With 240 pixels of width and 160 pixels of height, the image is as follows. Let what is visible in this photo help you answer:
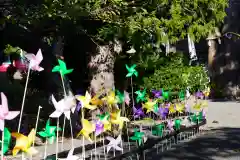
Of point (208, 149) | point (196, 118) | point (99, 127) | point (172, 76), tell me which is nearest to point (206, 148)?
point (208, 149)

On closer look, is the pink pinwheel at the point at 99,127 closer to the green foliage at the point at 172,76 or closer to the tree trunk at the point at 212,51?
the green foliage at the point at 172,76

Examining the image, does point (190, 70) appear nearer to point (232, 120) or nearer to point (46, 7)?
point (232, 120)

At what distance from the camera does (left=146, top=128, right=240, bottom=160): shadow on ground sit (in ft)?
25.0

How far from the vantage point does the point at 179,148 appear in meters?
8.47

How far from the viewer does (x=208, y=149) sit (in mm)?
8359

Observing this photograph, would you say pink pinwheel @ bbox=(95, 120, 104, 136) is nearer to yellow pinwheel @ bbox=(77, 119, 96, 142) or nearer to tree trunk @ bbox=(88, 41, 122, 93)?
yellow pinwheel @ bbox=(77, 119, 96, 142)

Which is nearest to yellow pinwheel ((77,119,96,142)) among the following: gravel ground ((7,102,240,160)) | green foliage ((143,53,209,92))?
gravel ground ((7,102,240,160))

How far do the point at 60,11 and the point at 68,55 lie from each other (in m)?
5.52

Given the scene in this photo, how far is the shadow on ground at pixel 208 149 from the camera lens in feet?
25.0

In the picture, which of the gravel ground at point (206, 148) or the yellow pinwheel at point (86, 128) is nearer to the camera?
the yellow pinwheel at point (86, 128)

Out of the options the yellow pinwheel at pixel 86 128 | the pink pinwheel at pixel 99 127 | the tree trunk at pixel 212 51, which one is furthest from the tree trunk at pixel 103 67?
the tree trunk at pixel 212 51

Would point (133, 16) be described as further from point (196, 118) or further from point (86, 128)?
point (196, 118)

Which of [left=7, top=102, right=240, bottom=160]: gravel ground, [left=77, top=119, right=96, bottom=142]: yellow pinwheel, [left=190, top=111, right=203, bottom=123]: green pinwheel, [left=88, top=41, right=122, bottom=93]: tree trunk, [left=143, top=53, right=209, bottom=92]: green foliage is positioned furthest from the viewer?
[left=143, top=53, right=209, bottom=92]: green foliage

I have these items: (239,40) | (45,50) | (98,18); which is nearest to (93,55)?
(45,50)
